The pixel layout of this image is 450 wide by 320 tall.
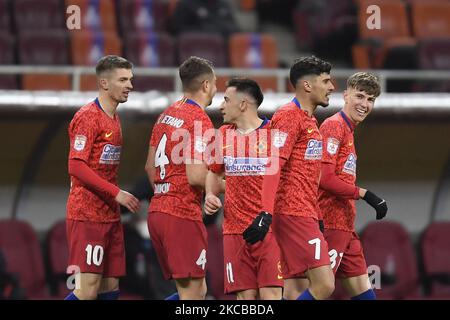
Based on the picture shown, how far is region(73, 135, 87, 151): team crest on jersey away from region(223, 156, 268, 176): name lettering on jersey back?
98 cm

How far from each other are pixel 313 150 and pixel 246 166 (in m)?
0.51

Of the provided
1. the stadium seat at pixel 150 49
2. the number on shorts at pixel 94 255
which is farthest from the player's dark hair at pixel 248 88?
the stadium seat at pixel 150 49

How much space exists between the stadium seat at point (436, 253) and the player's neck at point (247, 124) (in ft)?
17.4

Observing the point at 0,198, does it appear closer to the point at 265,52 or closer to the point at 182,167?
the point at 265,52

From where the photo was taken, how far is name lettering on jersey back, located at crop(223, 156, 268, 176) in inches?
283

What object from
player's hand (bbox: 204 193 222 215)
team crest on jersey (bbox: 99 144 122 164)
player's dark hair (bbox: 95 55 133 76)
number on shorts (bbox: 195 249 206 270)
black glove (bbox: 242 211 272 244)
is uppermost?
player's dark hair (bbox: 95 55 133 76)

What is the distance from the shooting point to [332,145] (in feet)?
25.8

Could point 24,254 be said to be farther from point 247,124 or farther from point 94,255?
point 247,124

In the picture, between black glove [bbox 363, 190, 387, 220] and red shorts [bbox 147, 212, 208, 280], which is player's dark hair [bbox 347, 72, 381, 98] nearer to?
black glove [bbox 363, 190, 387, 220]

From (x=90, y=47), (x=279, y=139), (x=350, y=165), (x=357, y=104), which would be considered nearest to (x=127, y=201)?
(x=279, y=139)

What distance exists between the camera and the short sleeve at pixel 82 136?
7492 mm

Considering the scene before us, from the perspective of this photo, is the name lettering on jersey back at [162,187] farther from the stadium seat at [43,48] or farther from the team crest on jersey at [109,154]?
the stadium seat at [43,48]

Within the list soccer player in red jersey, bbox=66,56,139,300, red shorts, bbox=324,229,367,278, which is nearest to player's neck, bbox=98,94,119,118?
soccer player in red jersey, bbox=66,56,139,300

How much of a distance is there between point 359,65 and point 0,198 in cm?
419
